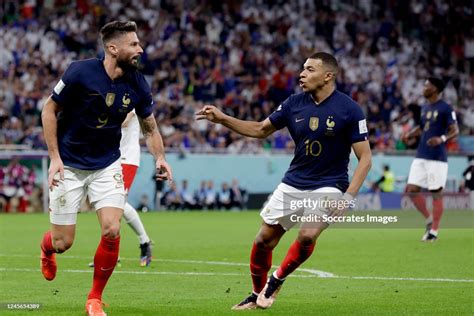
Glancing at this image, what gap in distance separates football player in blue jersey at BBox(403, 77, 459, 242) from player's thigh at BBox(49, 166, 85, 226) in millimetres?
10192

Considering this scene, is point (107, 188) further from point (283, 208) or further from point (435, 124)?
point (435, 124)

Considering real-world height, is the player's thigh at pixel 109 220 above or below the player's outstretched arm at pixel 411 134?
above

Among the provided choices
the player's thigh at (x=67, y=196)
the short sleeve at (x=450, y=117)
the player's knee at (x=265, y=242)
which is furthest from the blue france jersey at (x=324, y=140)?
the short sleeve at (x=450, y=117)

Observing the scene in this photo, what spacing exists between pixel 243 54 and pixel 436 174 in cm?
1948

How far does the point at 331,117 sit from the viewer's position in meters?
9.90

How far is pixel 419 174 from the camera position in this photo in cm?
1930

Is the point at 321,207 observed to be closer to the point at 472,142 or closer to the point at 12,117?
the point at 12,117

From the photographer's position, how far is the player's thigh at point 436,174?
19125mm

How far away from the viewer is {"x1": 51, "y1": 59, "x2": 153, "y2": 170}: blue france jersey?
938 cm

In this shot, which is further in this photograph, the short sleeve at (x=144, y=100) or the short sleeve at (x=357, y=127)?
the short sleeve at (x=357, y=127)

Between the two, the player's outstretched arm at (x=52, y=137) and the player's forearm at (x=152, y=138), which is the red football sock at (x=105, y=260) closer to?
the player's outstretched arm at (x=52, y=137)

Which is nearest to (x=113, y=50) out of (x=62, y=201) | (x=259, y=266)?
(x=62, y=201)

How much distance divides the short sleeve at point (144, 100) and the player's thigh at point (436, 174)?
10253mm

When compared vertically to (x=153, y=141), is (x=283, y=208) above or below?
below
